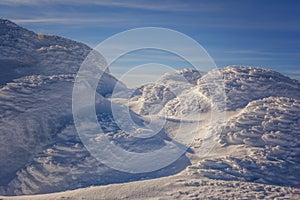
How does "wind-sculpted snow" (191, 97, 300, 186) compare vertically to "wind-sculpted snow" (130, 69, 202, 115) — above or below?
below

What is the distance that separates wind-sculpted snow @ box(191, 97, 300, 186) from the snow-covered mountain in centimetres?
8

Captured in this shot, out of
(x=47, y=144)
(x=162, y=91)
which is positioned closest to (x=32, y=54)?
(x=162, y=91)

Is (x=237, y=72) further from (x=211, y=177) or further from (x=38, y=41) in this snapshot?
(x=38, y=41)

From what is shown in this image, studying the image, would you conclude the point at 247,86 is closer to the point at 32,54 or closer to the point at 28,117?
the point at 28,117

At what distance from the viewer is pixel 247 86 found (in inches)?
1451

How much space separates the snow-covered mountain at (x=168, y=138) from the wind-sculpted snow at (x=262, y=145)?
8cm

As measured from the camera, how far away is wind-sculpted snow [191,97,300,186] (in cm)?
2375

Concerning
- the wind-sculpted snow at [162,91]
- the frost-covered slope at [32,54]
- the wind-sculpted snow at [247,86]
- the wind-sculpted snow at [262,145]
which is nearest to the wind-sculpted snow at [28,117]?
the frost-covered slope at [32,54]

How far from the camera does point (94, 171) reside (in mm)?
24531

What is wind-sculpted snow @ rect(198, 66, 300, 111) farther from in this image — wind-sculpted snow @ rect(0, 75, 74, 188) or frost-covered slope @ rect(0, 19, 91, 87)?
frost-covered slope @ rect(0, 19, 91, 87)

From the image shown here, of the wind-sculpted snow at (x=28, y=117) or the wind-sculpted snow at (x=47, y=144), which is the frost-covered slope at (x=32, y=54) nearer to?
the wind-sculpted snow at (x=28, y=117)

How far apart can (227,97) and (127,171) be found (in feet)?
51.4

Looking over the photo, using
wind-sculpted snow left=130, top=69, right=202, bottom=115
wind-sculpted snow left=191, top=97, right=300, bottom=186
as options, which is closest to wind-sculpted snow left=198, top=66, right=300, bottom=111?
wind-sculpted snow left=191, top=97, right=300, bottom=186

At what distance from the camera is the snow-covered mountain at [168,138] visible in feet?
71.3
